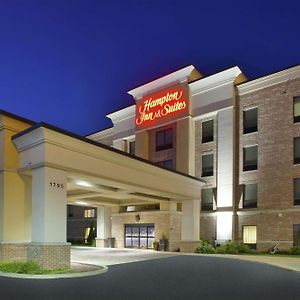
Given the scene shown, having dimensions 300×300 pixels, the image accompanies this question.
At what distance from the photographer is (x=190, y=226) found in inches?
1300

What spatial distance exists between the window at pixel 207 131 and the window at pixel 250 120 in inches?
138

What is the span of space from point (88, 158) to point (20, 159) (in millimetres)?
3399

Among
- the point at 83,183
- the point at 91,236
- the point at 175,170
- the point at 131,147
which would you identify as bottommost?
the point at 91,236

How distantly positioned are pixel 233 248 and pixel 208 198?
7169mm

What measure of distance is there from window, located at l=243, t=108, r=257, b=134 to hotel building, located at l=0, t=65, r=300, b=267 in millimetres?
89

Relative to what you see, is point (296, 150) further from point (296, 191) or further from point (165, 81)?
point (165, 81)

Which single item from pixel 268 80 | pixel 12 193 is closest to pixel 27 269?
pixel 12 193

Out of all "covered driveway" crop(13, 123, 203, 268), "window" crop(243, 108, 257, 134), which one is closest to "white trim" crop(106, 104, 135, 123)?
"window" crop(243, 108, 257, 134)

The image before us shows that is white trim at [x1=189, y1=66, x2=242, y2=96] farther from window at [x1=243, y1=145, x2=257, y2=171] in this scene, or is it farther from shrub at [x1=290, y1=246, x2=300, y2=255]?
shrub at [x1=290, y1=246, x2=300, y2=255]

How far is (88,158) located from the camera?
21219mm

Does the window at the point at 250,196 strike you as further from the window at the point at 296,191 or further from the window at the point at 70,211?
the window at the point at 70,211

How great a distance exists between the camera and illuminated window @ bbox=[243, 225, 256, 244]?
35.3 m

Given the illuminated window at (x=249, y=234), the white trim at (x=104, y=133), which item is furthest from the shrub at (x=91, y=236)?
the illuminated window at (x=249, y=234)

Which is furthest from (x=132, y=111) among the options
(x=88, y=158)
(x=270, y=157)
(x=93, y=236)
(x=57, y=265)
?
(x=57, y=265)
